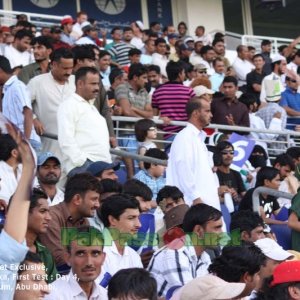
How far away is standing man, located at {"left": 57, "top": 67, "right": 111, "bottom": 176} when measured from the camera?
8625mm

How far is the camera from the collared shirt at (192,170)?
8.50m

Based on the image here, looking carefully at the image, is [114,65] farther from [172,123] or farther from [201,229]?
[201,229]

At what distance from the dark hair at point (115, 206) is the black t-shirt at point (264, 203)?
96.8 inches

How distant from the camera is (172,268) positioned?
6398 mm

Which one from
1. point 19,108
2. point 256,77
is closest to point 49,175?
point 19,108

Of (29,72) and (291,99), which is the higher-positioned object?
(29,72)

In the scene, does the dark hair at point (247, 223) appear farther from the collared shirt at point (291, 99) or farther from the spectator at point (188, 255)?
the collared shirt at point (291, 99)

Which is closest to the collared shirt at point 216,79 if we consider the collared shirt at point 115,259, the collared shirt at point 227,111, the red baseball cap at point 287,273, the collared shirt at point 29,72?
the collared shirt at point 227,111

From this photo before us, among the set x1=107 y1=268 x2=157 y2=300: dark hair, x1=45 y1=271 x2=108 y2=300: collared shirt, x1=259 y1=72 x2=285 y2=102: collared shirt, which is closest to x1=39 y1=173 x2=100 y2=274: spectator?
x1=45 y1=271 x2=108 y2=300: collared shirt

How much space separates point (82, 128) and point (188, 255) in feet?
8.53

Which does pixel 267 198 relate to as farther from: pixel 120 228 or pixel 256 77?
pixel 256 77

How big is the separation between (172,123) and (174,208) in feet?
11.5

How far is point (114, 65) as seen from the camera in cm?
1519

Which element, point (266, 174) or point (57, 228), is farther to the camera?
point (266, 174)
